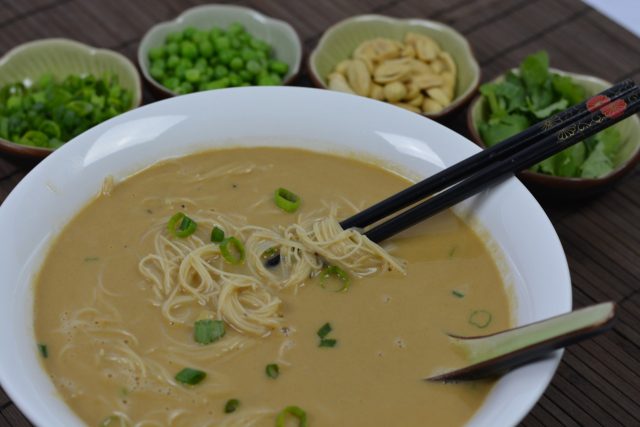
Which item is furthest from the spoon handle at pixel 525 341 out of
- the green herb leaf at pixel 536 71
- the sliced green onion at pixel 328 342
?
the green herb leaf at pixel 536 71

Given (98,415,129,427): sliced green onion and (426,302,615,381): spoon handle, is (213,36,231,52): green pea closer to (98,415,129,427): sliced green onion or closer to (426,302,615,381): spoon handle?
(426,302,615,381): spoon handle

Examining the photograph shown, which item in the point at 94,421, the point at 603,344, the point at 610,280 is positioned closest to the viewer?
the point at 94,421

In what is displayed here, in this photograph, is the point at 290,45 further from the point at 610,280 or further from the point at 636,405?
the point at 636,405

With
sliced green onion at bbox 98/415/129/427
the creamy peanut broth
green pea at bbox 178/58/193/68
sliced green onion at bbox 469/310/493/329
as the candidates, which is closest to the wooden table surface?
green pea at bbox 178/58/193/68

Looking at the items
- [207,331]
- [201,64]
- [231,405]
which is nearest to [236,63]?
[201,64]

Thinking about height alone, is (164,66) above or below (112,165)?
below

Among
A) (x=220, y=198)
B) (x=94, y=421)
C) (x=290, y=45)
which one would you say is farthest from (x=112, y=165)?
(x=290, y=45)

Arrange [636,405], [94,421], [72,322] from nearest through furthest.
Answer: [94,421], [72,322], [636,405]
